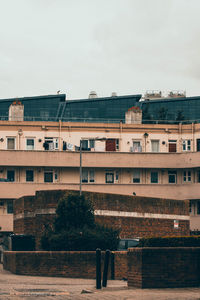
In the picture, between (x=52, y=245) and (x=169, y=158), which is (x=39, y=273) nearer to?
(x=52, y=245)

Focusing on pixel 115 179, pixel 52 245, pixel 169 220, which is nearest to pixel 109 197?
pixel 169 220

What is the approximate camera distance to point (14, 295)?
69.3ft

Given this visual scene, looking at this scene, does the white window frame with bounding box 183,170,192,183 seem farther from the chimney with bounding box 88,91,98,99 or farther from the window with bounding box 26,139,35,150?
the chimney with bounding box 88,91,98,99

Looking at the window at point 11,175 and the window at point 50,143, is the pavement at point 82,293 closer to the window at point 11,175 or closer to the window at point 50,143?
the window at point 11,175

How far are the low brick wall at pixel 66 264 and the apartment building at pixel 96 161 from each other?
3360 cm

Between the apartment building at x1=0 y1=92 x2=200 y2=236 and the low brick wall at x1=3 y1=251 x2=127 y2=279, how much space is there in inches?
Result: 1323

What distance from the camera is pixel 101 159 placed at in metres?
68.6

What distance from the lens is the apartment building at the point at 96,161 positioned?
67.2 metres

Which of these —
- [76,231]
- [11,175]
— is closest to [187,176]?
[11,175]

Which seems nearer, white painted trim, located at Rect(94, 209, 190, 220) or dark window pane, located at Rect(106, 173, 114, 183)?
white painted trim, located at Rect(94, 209, 190, 220)

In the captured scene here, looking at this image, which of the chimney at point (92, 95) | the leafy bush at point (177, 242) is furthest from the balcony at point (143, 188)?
the leafy bush at point (177, 242)

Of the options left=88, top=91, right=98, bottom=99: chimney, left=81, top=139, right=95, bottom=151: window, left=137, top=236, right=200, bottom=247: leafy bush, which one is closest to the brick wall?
left=137, top=236, right=200, bottom=247: leafy bush

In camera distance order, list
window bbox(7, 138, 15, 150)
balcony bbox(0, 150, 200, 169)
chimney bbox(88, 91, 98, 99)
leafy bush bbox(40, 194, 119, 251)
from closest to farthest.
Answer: leafy bush bbox(40, 194, 119, 251) < balcony bbox(0, 150, 200, 169) < window bbox(7, 138, 15, 150) < chimney bbox(88, 91, 98, 99)

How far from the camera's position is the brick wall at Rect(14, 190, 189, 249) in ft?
144
